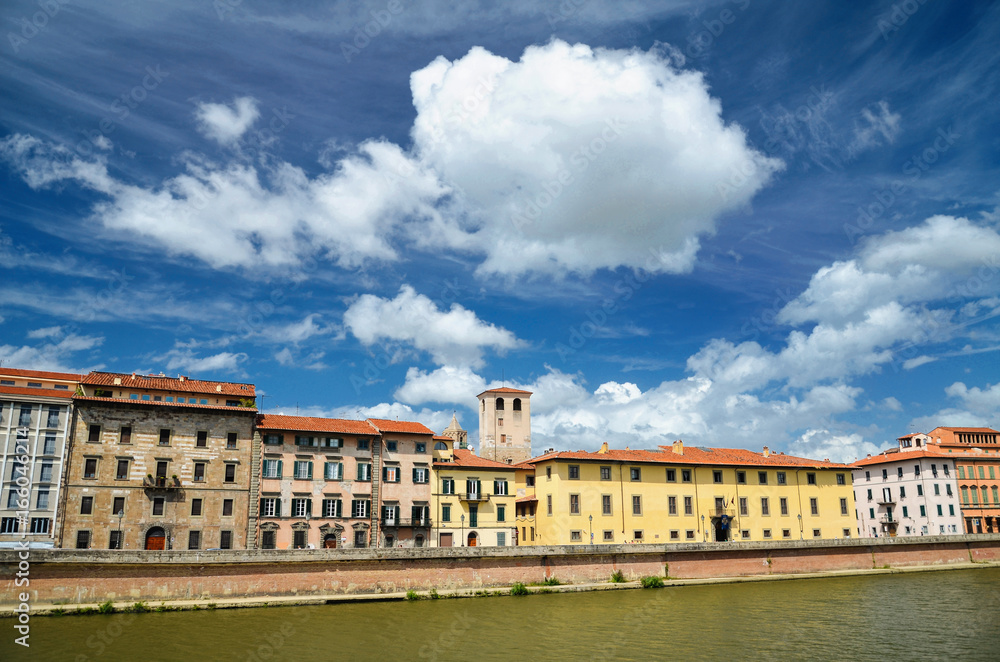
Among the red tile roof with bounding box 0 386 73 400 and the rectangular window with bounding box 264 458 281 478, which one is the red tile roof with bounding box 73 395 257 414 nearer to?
the red tile roof with bounding box 0 386 73 400

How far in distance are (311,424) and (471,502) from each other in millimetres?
14476

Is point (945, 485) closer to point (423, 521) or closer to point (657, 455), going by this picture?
point (657, 455)

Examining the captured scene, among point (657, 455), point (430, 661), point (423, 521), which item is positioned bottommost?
point (430, 661)

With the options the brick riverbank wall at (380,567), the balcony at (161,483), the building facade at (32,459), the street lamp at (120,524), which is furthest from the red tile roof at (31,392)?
the brick riverbank wall at (380,567)

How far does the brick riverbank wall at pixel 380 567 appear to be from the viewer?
122 ft

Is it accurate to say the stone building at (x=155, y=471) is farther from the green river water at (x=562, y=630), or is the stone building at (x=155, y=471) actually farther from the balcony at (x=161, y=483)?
the green river water at (x=562, y=630)

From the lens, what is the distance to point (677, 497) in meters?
63.3

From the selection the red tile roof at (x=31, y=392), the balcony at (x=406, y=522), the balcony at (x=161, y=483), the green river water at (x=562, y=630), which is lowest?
the green river water at (x=562, y=630)

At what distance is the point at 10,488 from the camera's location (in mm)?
51625

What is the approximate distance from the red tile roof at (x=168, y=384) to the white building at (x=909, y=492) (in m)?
65.6

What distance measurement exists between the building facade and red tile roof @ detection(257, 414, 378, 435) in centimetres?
1350

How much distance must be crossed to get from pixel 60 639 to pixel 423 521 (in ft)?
100

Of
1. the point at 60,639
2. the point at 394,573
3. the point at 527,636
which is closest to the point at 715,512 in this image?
the point at 394,573

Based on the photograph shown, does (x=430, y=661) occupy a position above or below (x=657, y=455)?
below
